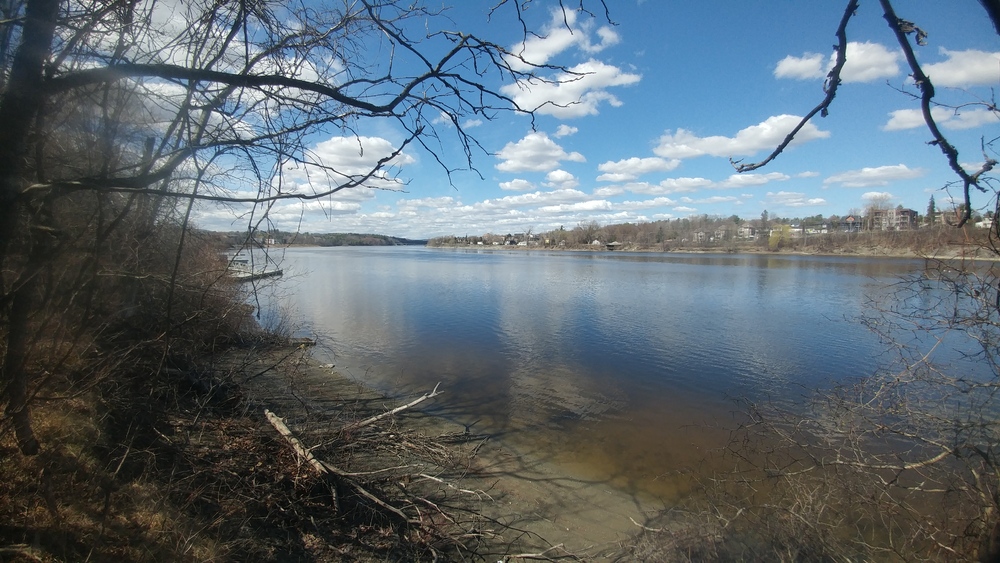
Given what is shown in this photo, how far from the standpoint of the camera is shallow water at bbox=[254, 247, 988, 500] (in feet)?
30.9

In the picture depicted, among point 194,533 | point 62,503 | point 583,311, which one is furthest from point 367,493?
Result: point 583,311

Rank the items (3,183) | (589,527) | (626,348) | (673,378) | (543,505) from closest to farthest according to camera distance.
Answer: (3,183) < (589,527) < (543,505) < (673,378) < (626,348)

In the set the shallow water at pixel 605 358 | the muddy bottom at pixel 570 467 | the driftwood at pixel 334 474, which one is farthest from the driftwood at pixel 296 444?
the shallow water at pixel 605 358

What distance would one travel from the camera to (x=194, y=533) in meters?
3.83

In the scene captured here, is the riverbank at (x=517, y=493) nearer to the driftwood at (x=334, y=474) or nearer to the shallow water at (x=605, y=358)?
the driftwood at (x=334, y=474)

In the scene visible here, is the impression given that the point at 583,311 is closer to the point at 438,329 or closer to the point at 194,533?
the point at 438,329

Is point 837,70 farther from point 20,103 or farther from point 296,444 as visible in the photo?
point 296,444

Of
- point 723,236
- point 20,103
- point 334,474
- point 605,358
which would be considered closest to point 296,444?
point 334,474

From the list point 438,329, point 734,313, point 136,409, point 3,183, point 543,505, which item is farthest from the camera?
point 734,313

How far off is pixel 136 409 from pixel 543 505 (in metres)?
5.41

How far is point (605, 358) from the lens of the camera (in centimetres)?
1542

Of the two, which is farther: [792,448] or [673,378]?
[673,378]

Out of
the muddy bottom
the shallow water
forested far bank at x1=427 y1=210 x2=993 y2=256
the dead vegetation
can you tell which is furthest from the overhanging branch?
forested far bank at x1=427 y1=210 x2=993 y2=256

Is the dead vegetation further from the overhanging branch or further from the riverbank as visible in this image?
the overhanging branch
